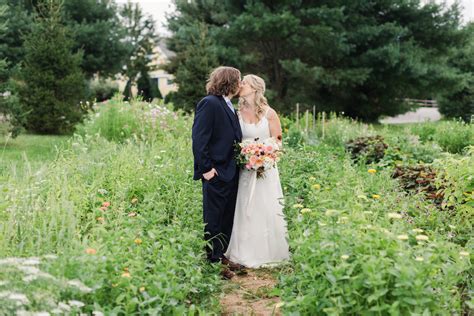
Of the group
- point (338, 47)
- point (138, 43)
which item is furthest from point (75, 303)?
point (138, 43)

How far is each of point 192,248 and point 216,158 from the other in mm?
966

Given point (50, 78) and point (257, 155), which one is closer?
point (257, 155)

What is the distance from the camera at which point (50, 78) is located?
16109 mm

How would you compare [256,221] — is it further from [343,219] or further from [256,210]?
[343,219]

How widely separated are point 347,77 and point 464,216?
16.4m

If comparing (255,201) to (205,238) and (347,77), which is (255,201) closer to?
(205,238)

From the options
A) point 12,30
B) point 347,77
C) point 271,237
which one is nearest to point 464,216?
point 271,237

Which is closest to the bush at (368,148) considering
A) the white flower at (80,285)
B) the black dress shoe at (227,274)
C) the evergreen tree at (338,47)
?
the black dress shoe at (227,274)

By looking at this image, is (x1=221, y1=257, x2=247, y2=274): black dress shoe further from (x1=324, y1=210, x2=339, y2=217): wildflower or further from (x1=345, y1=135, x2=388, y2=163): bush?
(x1=345, y1=135, x2=388, y2=163): bush

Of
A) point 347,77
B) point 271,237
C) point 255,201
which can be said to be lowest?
point 271,237

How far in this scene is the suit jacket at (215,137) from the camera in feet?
15.7

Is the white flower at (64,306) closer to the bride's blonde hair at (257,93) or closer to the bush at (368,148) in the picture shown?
the bride's blonde hair at (257,93)

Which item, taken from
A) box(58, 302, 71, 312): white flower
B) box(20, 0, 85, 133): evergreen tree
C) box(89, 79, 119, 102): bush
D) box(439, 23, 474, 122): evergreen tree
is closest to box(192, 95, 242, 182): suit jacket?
box(58, 302, 71, 312): white flower

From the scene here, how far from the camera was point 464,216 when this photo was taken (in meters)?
5.16
